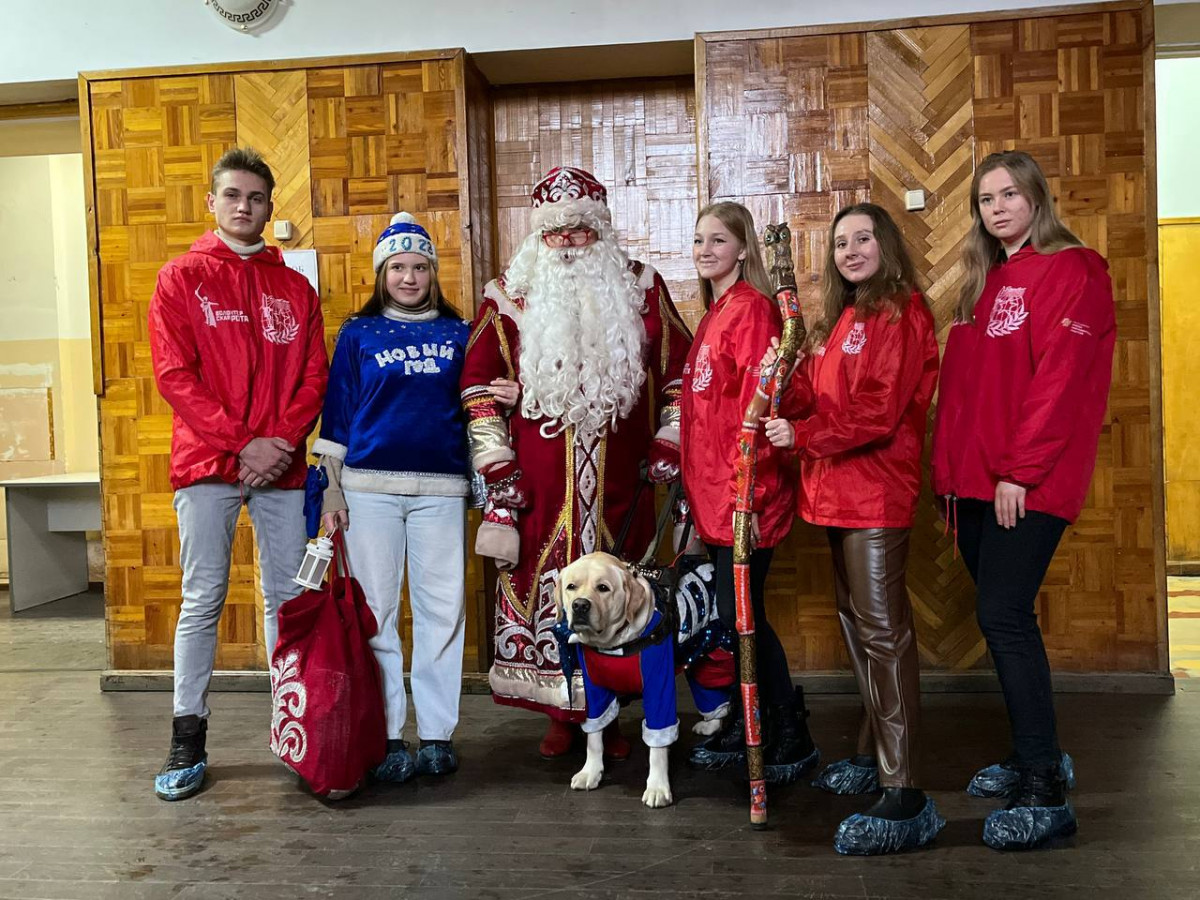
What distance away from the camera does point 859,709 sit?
146 inches

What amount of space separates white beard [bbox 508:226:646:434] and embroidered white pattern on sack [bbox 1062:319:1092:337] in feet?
4.07

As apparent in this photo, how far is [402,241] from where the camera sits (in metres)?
3.06

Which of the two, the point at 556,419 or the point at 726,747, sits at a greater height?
the point at 556,419

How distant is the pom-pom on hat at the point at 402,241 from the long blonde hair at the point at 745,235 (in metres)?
0.85

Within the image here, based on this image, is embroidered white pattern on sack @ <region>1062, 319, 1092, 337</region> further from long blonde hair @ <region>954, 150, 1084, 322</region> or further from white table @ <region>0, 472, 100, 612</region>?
white table @ <region>0, 472, 100, 612</region>

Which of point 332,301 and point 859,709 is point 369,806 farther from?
point 332,301

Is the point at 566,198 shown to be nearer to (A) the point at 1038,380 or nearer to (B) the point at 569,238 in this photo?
(B) the point at 569,238

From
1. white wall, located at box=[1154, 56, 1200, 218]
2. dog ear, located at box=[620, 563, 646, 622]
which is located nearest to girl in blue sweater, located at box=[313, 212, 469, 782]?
dog ear, located at box=[620, 563, 646, 622]

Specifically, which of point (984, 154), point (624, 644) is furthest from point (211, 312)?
point (984, 154)

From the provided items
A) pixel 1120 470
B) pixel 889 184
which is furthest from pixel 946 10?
pixel 1120 470

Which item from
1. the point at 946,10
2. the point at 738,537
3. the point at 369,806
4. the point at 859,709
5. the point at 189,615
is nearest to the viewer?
the point at 738,537

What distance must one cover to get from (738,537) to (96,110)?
3.44 m

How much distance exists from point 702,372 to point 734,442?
9.1 inches

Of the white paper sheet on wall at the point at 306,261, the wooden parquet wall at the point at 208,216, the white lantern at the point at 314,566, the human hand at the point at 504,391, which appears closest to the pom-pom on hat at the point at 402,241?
the human hand at the point at 504,391
